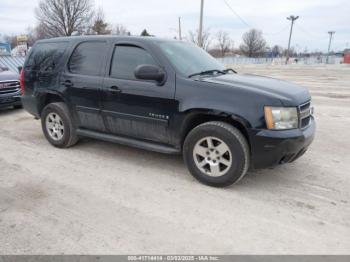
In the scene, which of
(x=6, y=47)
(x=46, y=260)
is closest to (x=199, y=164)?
(x=46, y=260)

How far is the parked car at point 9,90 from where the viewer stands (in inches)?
312

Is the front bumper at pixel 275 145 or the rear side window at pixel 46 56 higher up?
the rear side window at pixel 46 56

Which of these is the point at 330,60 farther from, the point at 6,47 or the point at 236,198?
the point at 236,198

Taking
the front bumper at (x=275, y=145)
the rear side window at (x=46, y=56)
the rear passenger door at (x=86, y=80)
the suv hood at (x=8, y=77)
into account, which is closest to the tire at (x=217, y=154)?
the front bumper at (x=275, y=145)

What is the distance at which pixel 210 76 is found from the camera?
4.10 metres

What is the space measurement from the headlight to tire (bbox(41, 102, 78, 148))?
10.5 ft

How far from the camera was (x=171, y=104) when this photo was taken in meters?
3.85

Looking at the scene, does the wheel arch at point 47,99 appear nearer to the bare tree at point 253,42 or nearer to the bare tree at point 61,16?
the bare tree at point 61,16

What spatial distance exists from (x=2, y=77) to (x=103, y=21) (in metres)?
35.2

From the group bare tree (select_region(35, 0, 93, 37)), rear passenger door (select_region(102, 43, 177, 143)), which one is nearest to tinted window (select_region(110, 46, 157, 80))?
rear passenger door (select_region(102, 43, 177, 143))

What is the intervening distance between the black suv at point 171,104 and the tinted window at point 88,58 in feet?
0.05

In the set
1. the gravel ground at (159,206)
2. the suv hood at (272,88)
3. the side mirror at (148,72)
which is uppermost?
the side mirror at (148,72)

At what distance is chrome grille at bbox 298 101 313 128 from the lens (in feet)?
11.6

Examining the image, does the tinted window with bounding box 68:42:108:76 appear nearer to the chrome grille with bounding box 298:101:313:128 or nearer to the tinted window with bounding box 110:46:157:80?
the tinted window with bounding box 110:46:157:80
